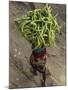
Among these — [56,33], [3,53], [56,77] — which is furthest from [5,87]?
[56,33]

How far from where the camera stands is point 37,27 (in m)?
1.84

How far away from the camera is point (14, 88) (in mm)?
1815

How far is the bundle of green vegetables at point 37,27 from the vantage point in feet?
6.02

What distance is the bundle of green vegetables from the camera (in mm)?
1834

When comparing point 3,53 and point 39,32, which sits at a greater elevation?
point 39,32

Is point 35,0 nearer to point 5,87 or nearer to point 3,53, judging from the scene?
point 3,53

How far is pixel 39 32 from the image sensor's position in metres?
1.84

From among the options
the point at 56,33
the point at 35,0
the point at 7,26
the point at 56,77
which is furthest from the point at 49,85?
the point at 35,0

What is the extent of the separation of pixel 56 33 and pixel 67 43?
0.43 feet

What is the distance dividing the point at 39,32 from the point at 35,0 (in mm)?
264

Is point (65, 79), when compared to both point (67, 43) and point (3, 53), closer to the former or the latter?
point (67, 43)

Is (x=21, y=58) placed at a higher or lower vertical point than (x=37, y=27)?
lower

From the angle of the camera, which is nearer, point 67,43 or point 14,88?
point 14,88

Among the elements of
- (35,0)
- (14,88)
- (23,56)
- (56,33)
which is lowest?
(14,88)
